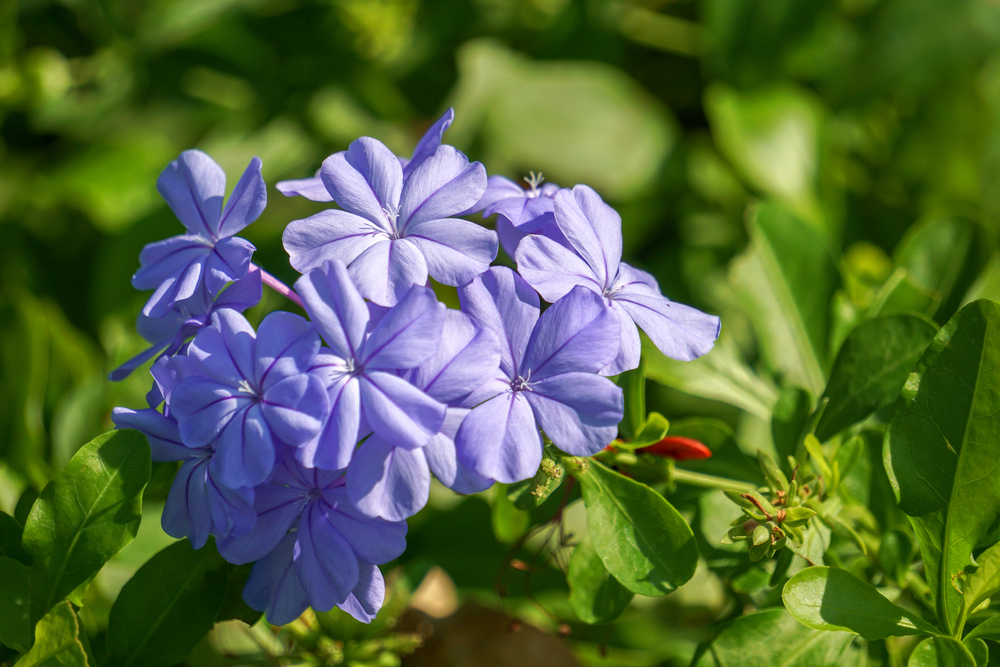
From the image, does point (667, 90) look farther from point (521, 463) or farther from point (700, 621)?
point (521, 463)

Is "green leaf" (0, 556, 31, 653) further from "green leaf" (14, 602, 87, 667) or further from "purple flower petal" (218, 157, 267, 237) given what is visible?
"purple flower petal" (218, 157, 267, 237)

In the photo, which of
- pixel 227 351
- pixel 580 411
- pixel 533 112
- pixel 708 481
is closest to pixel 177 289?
pixel 227 351

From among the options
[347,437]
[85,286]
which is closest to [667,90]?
[85,286]

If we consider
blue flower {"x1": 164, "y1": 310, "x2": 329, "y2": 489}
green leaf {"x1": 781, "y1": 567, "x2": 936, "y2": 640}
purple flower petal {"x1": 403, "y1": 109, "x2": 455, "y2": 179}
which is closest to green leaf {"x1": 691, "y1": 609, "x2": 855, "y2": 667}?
green leaf {"x1": 781, "y1": 567, "x2": 936, "y2": 640}

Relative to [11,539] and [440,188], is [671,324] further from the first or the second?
[11,539]

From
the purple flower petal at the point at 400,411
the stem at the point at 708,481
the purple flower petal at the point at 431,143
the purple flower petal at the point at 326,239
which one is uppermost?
the purple flower petal at the point at 431,143

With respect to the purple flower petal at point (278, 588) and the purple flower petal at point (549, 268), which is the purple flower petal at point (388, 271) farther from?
the purple flower petal at point (278, 588)

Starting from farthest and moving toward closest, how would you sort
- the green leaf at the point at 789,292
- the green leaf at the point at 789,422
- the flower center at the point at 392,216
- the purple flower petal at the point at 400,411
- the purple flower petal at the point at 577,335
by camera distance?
the green leaf at the point at 789,292 < the green leaf at the point at 789,422 < the flower center at the point at 392,216 < the purple flower petal at the point at 577,335 < the purple flower petal at the point at 400,411

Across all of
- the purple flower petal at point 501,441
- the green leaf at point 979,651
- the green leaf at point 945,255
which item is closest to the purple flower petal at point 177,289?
the purple flower petal at point 501,441
